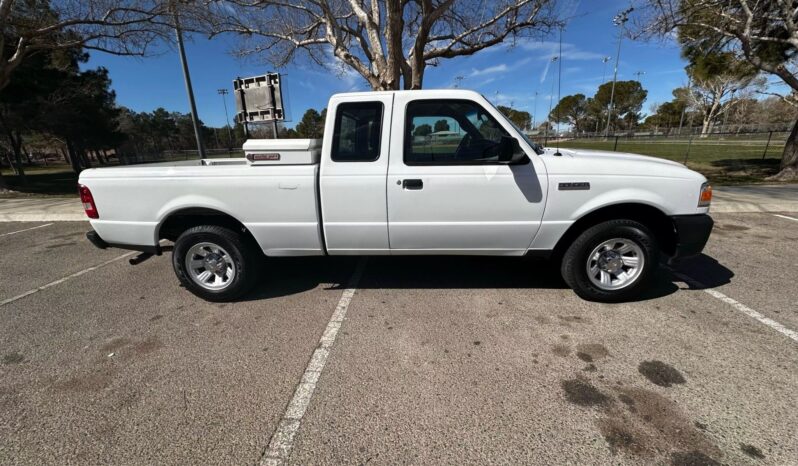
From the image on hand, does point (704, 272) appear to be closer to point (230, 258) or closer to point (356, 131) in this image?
point (356, 131)

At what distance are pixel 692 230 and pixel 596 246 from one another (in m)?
0.83

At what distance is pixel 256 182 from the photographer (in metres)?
3.19

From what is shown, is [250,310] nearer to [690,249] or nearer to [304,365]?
[304,365]

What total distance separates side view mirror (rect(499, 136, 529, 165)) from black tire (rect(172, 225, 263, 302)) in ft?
8.65

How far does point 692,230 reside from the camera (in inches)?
122

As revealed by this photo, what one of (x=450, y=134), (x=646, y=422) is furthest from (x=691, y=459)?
(x=450, y=134)

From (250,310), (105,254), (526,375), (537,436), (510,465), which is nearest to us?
(510,465)

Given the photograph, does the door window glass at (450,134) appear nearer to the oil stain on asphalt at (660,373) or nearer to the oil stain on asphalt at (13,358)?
the oil stain on asphalt at (660,373)

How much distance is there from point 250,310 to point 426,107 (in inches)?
104

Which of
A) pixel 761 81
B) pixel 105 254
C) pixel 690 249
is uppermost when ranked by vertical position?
pixel 761 81

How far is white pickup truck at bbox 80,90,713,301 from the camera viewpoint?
307cm

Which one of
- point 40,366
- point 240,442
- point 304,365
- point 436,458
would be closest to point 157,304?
point 40,366

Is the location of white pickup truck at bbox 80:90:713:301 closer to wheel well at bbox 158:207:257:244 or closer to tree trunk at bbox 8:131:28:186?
wheel well at bbox 158:207:257:244

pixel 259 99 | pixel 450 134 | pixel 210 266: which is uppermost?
pixel 259 99
